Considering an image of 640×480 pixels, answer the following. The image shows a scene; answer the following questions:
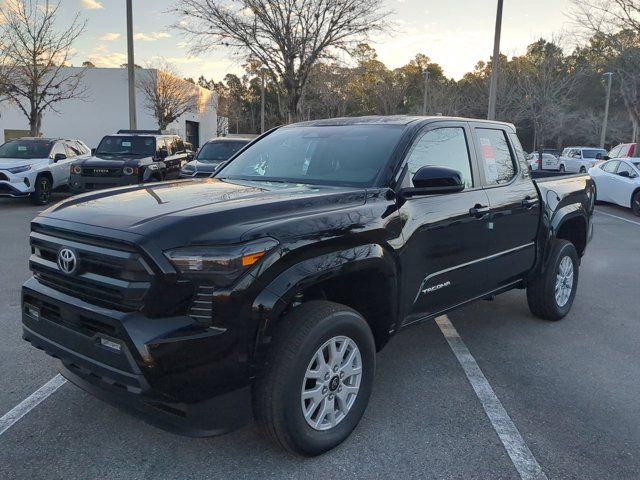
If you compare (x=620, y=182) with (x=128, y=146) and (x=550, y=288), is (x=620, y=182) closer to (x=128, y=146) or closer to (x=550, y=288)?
(x=550, y=288)

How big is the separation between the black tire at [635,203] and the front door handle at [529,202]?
1170 centimetres

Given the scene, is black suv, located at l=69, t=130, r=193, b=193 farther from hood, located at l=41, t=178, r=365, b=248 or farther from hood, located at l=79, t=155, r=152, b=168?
hood, located at l=41, t=178, r=365, b=248

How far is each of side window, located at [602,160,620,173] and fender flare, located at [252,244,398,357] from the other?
15.1 m

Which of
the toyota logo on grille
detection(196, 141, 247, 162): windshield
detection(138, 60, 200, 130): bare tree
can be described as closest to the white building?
detection(138, 60, 200, 130): bare tree

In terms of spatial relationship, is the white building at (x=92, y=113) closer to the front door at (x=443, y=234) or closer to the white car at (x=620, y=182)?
the white car at (x=620, y=182)

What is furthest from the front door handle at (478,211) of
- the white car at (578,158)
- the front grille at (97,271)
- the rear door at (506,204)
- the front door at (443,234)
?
the white car at (578,158)

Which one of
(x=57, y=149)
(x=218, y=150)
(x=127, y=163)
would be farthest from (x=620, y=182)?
(x=57, y=149)

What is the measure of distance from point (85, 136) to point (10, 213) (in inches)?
1222

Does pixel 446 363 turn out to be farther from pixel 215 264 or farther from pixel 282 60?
pixel 282 60

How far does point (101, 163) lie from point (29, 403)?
394 inches

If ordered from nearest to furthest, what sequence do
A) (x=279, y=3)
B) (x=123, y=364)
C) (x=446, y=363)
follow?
1. (x=123, y=364)
2. (x=446, y=363)
3. (x=279, y=3)

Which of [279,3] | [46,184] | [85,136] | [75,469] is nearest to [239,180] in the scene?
[75,469]

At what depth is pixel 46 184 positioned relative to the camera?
1397cm

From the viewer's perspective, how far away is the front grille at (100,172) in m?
12.6
